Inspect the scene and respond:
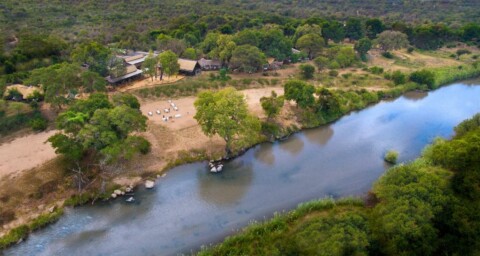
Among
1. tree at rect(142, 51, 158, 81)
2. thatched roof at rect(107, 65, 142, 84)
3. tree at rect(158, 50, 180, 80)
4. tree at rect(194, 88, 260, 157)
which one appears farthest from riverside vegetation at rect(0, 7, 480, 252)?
tree at rect(142, 51, 158, 81)

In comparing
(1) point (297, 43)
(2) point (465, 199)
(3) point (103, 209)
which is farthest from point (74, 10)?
(2) point (465, 199)

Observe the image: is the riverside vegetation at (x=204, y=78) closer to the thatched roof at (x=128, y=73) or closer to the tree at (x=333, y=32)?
the tree at (x=333, y=32)

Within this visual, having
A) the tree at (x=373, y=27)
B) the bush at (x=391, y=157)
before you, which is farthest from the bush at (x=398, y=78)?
the bush at (x=391, y=157)

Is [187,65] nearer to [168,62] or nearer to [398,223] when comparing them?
[168,62]

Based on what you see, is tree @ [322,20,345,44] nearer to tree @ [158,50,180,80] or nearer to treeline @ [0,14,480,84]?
treeline @ [0,14,480,84]

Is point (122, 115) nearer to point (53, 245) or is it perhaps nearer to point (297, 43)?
point (53, 245)
